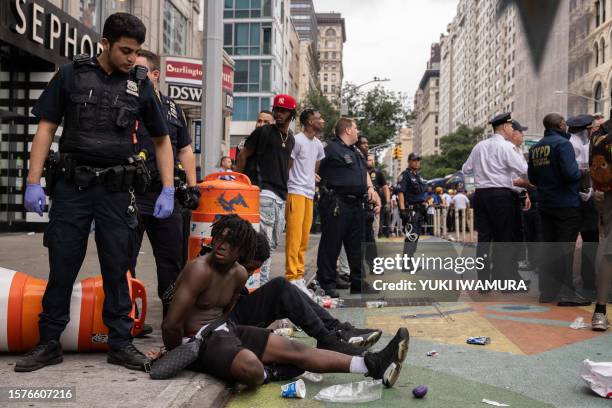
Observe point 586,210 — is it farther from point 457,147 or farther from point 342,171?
point 457,147

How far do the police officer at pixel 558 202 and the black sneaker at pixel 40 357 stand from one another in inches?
200

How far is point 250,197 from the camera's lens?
5664mm

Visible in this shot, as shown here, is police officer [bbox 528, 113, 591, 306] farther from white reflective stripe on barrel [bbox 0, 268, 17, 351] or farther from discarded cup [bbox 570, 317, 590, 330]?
white reflective stripe on barrel [bbox 0, 268, 17, 351]

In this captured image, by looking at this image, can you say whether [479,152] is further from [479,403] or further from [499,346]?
[479,403]

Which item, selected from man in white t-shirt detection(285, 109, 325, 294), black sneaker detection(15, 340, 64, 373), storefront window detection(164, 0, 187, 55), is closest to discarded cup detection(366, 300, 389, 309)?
man in white t-shirt detection(285, 109, 325, 294)

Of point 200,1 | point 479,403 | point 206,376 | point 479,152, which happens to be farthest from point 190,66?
point 200,1

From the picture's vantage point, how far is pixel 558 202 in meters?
7.34

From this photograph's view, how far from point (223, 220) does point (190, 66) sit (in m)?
6.31

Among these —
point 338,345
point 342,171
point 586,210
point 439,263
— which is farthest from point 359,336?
point 586,210

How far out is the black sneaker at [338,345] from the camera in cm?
427

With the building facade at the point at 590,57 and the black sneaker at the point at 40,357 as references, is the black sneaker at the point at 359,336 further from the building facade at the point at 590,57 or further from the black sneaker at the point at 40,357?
the building facade at the point at 590,57

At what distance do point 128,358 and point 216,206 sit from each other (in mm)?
1767

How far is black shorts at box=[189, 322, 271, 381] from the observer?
3814 millimetres

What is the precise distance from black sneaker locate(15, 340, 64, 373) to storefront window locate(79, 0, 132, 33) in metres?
16.4
